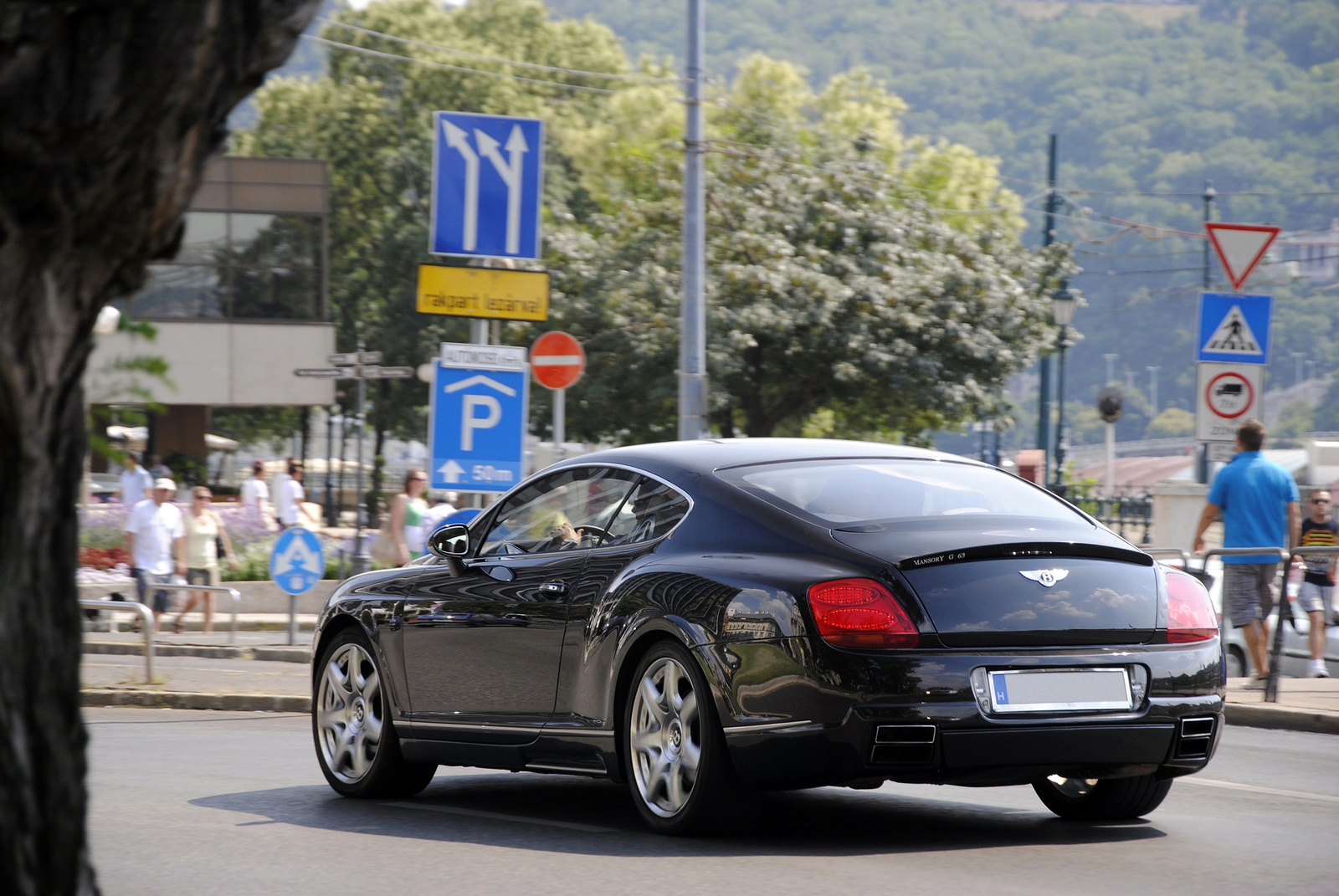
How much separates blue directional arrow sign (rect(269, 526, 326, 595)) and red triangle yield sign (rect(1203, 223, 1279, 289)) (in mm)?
8930

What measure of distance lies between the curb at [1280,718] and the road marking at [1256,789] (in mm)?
2689

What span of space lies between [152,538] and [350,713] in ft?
39.2

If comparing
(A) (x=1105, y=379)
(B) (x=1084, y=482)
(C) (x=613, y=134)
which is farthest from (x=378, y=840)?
(A) (x=1105, y=379)

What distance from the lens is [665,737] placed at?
21.5 feet

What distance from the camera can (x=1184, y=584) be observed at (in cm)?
672

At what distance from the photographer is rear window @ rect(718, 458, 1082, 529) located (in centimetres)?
660

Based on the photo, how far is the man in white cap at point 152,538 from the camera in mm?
19625

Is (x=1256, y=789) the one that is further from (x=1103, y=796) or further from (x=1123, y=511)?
(x=1123, y=511)

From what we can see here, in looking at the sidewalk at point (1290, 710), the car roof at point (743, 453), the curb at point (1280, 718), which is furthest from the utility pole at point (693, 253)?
the car roof at point (743, 453)

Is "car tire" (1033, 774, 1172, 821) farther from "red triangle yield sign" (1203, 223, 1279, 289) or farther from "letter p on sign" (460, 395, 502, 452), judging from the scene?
"letter p on sign" (460, 395, 502, 452)

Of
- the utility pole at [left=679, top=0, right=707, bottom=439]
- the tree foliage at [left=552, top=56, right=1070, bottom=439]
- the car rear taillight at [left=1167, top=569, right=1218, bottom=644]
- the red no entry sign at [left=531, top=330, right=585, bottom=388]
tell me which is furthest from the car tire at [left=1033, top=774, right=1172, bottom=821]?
the tree foliage at [left=552, top=56, right=1070, bottom=439]

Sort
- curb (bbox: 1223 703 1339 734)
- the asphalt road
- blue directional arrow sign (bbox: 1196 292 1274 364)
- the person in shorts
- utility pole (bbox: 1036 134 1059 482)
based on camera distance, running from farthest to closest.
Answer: utility pole (bbox: 1036 134 1059 482)
blue directional arrow sign (bbox: 1196 292 1274 364)
the person in shorts
curb (bbox: 1223 703 1339 734)
the asphalt road

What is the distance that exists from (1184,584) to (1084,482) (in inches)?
1483

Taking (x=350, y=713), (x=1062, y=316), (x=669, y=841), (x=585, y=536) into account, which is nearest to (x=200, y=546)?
(x=350, y=713)
